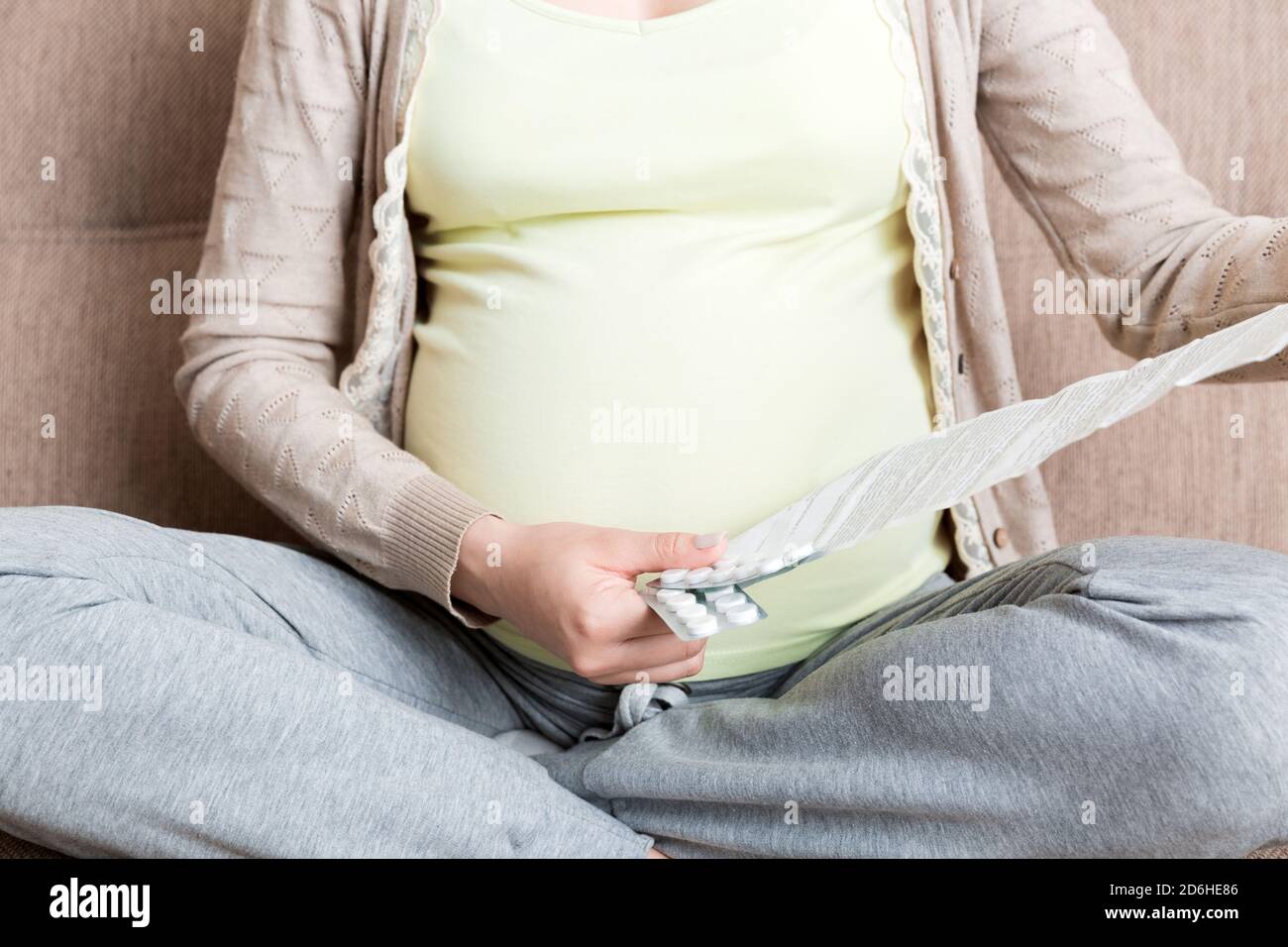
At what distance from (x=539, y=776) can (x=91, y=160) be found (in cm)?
85

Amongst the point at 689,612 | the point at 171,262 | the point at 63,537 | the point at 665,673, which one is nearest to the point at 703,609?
the point at 689,612

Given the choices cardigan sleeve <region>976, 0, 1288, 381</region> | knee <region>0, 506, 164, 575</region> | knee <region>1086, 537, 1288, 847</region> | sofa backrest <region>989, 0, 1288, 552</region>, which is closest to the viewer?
→ knee <region>1086, 537, 1288, 847</region>

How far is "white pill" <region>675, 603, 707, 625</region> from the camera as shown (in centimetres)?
63

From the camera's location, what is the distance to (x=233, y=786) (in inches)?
26.8

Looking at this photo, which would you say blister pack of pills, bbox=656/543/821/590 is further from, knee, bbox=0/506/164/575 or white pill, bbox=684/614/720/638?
knee, bbox=0/506/164/575

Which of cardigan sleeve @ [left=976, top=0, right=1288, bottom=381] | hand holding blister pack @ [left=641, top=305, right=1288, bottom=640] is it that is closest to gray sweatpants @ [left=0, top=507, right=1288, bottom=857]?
hand holding blister pack @ [left=641, top=305, right=1288, bottom=640]

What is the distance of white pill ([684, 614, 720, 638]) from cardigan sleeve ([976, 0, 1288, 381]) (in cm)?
44

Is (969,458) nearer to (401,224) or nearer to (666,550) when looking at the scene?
(666,550)

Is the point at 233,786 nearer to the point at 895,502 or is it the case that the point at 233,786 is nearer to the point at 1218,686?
the point at 895,502

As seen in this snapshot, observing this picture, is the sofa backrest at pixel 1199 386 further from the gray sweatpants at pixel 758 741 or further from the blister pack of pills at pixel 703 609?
the blister pack of pills at pixel 703 609

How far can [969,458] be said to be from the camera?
2.07 ft

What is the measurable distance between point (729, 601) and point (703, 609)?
0.05 ft

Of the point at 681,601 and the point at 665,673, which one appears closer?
Answer: the point at 681,601

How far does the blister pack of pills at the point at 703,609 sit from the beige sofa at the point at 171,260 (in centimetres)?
64
